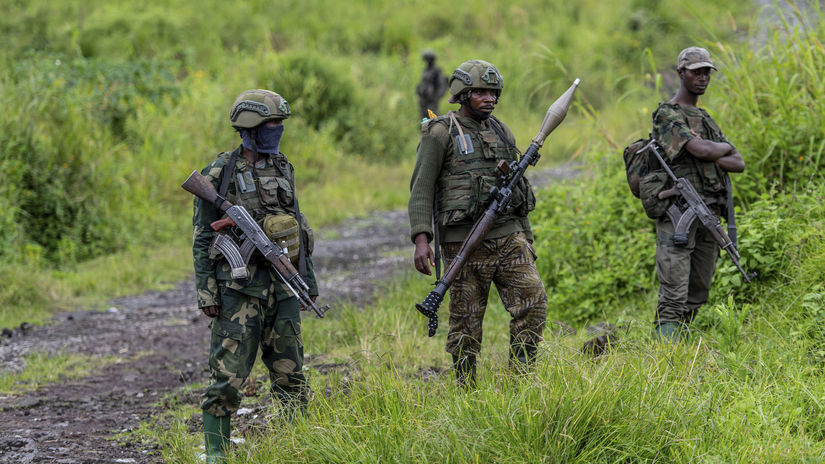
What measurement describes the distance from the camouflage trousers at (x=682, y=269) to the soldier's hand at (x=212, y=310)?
2.43 m

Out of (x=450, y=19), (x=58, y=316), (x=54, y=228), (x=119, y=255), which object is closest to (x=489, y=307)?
(x=58, y=316)

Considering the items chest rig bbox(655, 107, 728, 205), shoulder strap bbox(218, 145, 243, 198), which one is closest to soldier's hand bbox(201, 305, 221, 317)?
shoulder strap bbox(218, 145, 243, 198)

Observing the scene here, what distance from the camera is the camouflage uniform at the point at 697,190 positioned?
15.0 ft

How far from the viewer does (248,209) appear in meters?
3.78

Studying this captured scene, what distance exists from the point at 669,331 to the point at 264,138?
244 cm

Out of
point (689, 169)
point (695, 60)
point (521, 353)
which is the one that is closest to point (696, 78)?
point (695, 60)

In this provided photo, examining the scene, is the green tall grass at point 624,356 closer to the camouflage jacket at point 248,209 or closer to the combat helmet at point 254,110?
the camouflage jacket at point 248,209

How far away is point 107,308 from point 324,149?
636 centimetres

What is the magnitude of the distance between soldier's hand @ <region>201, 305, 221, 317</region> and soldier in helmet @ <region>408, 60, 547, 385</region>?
0.95m

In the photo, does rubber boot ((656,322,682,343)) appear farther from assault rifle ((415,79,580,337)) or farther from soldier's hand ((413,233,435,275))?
soldier's hand ((413,233,435,275))

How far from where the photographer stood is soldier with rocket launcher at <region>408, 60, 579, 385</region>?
3967mm

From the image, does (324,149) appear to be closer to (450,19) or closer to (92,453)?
(92,453)

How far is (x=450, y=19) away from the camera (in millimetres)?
23422

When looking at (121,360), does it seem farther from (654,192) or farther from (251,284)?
(654,192)
